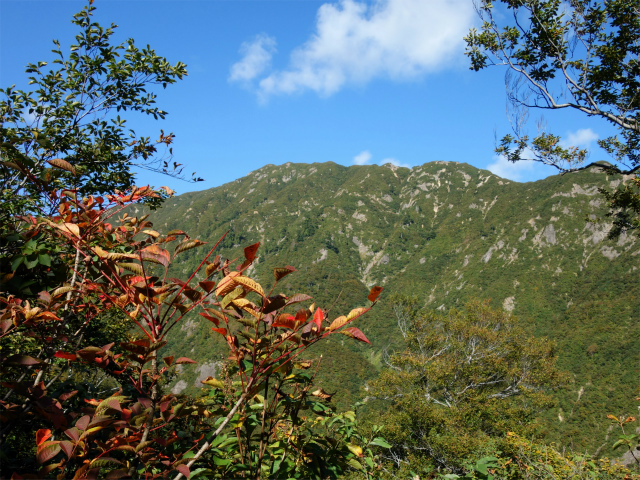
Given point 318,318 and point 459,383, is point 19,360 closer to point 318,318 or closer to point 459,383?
point 318,318

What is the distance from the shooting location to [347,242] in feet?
454

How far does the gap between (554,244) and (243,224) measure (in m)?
112

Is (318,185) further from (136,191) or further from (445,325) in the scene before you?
(136,191)

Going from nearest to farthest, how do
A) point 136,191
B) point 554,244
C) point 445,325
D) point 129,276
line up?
point 129,276, point 136,191, point 445,325, point 554,244

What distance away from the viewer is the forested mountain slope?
2263 inches

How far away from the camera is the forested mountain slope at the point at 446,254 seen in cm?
5747

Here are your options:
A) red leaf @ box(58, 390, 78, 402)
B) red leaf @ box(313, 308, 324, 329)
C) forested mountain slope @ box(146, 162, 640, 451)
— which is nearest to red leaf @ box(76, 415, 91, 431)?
red leaf @ box(58, 390, 78, 402)

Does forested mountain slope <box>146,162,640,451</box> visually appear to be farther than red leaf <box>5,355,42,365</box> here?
Yes

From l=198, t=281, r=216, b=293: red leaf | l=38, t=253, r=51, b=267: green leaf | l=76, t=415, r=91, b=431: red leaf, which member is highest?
l=198, t=281, r=216, b=293: red leaf

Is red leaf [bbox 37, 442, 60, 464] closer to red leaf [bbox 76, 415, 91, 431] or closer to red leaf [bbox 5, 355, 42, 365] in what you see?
red leaf [bbox 76, 415, 91, 431]

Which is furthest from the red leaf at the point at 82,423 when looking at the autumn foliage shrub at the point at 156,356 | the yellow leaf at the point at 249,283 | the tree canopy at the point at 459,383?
the tree canopy at the point at 459,383

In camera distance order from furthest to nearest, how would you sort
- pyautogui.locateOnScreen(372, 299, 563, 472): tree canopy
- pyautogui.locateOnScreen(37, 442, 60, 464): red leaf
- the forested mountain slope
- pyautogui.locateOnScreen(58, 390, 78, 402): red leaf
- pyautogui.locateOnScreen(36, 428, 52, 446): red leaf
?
the forested mountain slope → pyautogui.locateOnScreen(372, 299, 563, 472): tree canopy → pyautogui.locateOnScreen(58, 390, 78, 402): red leaf → pyautogui.locateOnScreen(36, 428, 52, 446): red leaf → pyautogui.locateOnScreen(37, 442, 60, 464): red leaf

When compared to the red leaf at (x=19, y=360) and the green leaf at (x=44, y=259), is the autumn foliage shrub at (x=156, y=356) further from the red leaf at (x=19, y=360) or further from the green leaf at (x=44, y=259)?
the green leaf at (x=44, y=259)

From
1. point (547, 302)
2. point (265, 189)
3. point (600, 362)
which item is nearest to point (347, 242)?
point (265, 189)
